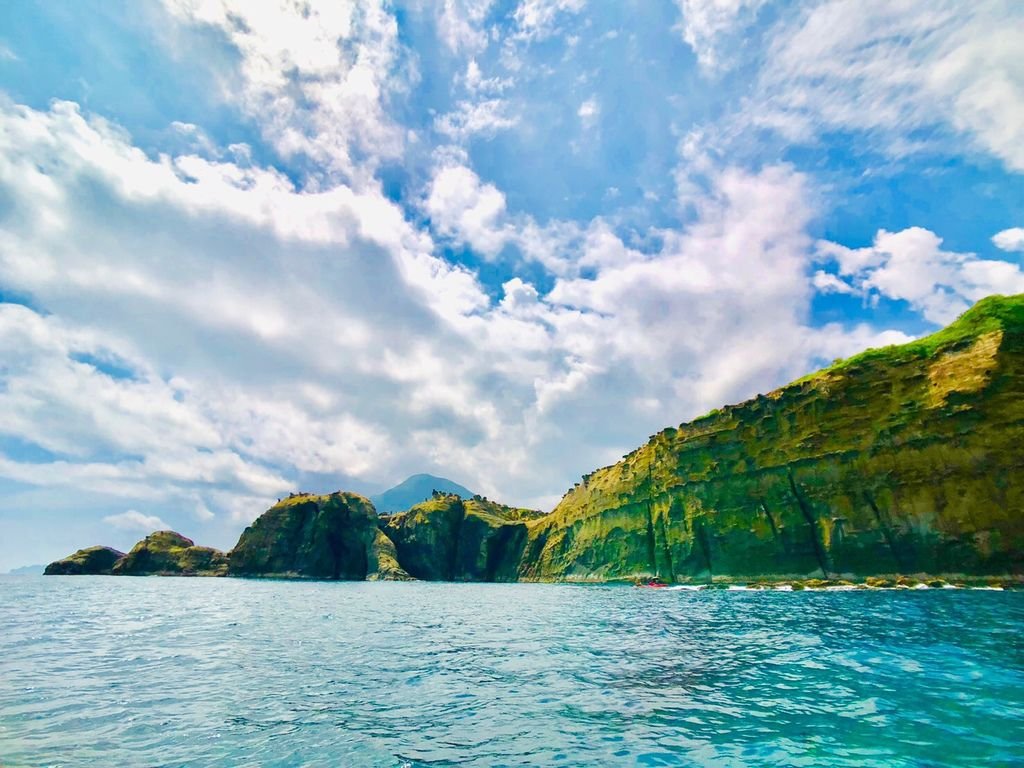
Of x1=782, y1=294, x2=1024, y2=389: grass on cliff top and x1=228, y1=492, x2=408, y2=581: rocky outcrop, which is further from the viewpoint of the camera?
x1=228, y1=492, x2=408, y2=581: rocky outcrop

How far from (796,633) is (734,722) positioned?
16.5 m

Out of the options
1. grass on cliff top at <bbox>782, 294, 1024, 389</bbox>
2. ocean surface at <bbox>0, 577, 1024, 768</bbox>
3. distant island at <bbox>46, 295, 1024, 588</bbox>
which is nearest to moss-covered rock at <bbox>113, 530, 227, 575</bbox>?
distant island at <bbox>46, 295, 1024, 588</bbox>

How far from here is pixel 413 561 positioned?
166m

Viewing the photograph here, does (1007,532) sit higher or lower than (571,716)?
higher

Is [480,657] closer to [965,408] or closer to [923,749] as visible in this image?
[923,749]

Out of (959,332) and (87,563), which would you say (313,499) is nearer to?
(87,563)

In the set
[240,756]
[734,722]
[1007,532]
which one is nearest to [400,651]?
[240,756]

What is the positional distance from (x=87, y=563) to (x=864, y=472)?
222 m

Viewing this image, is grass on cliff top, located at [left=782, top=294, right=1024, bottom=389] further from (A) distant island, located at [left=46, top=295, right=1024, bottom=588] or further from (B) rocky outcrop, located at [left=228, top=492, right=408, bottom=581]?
(B) rocky outcrop, located at [left=228, top=492, right=408, bottom=581]

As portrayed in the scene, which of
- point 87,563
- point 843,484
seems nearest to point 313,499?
point 87,563

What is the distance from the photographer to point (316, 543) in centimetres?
15488

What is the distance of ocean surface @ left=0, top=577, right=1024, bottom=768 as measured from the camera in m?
10.2

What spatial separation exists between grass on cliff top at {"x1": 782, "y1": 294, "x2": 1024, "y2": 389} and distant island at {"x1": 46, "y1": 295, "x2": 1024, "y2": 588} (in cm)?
24

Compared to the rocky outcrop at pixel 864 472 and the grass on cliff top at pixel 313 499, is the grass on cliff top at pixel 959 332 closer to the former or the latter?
the rocky outcrop at pixel 864 472
